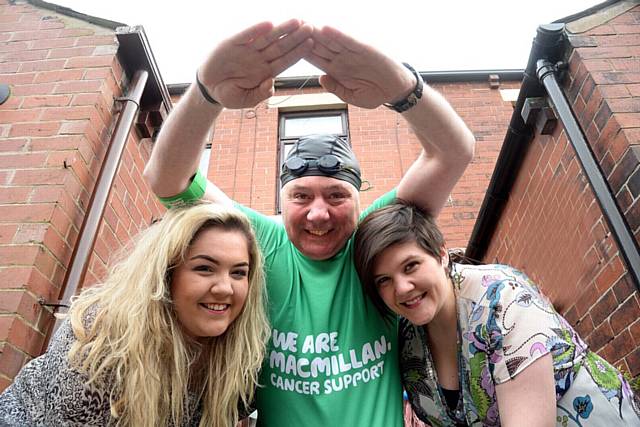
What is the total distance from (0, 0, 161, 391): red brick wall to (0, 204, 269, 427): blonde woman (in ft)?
1.09

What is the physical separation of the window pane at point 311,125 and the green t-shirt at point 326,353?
5378mm

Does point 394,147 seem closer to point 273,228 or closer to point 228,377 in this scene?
point 273,228

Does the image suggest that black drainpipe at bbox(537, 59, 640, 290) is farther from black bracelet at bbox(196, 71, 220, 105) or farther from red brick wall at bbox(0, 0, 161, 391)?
red brick wall at bbox(0, 0, 161, 391)

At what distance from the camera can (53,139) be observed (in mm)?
2320

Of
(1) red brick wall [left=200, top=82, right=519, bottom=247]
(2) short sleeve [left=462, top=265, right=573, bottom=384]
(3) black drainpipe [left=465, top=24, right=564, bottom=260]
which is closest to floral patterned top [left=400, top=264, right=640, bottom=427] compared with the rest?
(2) short sleeve [left=462, top=265, right=573, bottom=384]

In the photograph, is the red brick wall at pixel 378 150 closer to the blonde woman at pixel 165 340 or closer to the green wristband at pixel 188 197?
the green wristband at pixel 188 197

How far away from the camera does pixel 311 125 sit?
727 centimetres

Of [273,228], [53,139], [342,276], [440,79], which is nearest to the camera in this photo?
[342,276]

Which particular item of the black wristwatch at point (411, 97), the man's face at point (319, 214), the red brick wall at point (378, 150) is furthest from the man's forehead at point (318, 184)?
the red brick wall at point (378, 150)

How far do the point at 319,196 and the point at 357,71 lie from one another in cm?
61

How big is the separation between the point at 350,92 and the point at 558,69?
184 cm

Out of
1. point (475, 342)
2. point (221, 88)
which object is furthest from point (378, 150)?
point (221, 88)

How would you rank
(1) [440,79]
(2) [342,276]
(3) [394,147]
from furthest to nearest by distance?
(1) [440,79] < (3) [394,147] < (2) [342,276]

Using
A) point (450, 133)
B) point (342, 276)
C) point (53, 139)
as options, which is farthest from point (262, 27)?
point (53, 139)
